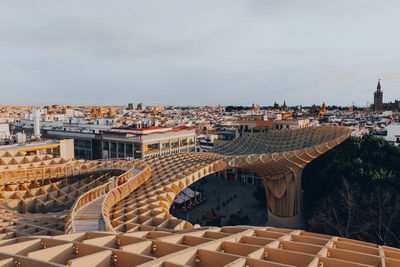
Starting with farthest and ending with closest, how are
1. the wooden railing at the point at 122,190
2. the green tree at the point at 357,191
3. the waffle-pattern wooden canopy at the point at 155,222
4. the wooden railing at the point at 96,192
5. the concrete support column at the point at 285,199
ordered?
the concrete support column at the point at 285,199
the green tree at the point at 357,191
the wooden railing at the point at 122,190
the wooden railing at the point at 96,192
the waffle-pattern wooden canopy at the point at 155,222

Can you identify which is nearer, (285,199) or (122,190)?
(122,190)

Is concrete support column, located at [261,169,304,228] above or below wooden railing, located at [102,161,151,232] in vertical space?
below

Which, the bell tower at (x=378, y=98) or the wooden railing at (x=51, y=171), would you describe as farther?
the bell tower at (x=378, y=98)

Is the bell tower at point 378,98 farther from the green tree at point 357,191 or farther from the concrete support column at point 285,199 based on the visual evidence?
the concrete support column at point 285,199

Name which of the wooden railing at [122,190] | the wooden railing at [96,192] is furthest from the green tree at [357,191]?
the wooden railing at [96,192]

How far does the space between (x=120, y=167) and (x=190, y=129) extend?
3314 centimetres

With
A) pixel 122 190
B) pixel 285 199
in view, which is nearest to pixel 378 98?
pixel 285 199

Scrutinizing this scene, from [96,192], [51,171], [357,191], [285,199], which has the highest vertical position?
[51,171]

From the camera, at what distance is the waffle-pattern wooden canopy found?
823cm

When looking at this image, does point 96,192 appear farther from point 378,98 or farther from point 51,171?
point 378,98

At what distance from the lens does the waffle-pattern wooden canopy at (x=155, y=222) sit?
823 cm

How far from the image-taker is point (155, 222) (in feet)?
54.5

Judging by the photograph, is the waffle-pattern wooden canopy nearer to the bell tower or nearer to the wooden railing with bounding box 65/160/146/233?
the wooden railing with bounding box 65/160/146/233

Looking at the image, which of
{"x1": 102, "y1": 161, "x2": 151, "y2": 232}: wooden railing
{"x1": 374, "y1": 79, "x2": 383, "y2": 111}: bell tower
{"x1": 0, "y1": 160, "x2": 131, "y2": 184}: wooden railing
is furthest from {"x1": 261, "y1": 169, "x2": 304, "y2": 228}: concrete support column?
{"x1": 374, "y1": 79, "x2": 383, "y2": 111}: bell tower
